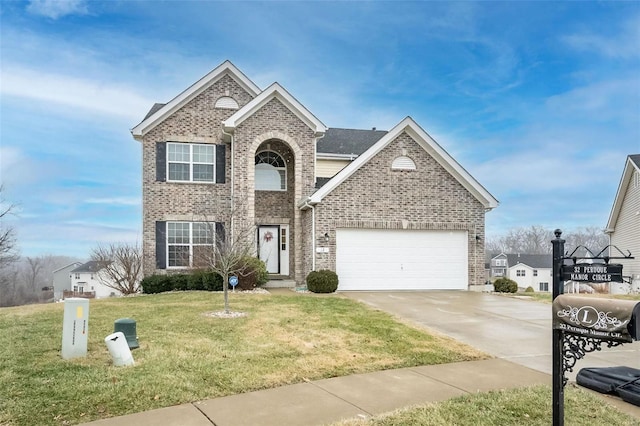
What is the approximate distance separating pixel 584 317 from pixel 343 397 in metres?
2.89

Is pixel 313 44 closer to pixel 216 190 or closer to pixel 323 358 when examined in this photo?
pixel 216 190

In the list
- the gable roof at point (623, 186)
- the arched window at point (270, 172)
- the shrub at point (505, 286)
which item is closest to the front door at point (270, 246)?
the arched window at point (270, 172)

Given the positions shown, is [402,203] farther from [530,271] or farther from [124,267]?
[530,271]

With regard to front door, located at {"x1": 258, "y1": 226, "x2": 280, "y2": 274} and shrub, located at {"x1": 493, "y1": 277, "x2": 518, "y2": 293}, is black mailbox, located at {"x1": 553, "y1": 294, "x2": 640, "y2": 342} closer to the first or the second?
shrub, located at {"x1": 493, "y1": 277, "x2": 518, "y2": 293}

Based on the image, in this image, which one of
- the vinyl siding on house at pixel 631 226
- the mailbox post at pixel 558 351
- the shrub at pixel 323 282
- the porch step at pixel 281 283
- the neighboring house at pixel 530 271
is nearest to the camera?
the mailbox post at pixel 558 351

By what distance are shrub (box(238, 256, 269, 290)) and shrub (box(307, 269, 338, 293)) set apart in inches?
85.8

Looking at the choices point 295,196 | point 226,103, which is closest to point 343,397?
point 295,196

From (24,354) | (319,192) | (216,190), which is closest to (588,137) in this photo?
(319,192)

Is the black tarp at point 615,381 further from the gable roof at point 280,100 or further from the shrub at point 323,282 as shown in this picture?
the gable roof at point 280,100

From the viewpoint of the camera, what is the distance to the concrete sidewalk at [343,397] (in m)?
4.86

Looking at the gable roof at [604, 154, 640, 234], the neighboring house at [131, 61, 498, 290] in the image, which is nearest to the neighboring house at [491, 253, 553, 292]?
the gable roof at [604, 154, 640, 234]

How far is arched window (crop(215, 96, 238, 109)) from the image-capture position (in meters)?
20.6

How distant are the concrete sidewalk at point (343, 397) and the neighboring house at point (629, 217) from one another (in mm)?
21886

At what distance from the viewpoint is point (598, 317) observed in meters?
3.91
